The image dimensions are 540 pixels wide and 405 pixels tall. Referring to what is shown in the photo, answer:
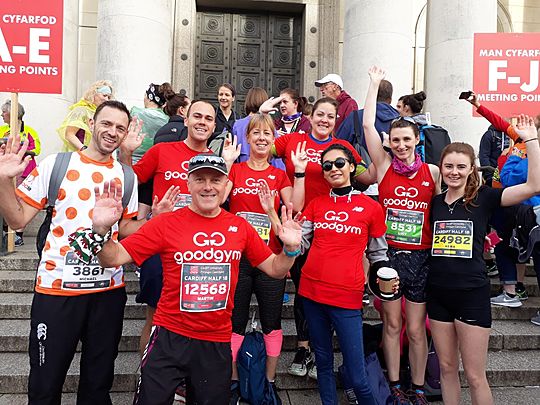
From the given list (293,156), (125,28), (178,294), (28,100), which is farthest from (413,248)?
(28,100)

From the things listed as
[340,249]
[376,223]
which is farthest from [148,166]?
[376,223]

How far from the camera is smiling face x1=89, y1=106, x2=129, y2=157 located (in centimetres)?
275

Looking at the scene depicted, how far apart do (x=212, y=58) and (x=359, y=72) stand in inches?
139

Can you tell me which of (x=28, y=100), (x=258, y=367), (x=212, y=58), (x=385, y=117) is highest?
(x=212, y=58)

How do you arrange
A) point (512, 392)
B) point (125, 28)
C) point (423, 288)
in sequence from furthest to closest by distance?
point (125, 28)
point (512, 392)
point (423, 288)

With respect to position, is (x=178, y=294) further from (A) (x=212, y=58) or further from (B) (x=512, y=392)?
(A) (x=212, y=58)

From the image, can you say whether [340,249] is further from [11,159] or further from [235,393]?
[11,159]

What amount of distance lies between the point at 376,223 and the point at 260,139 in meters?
1.08

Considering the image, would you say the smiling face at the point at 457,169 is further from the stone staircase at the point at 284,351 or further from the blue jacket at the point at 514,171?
the stone staircase at the point at 284,351

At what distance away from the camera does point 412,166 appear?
3.39 metres

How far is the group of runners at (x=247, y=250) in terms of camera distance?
2500mm

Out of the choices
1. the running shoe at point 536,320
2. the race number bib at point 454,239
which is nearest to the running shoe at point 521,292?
the running shoe at point 536,320

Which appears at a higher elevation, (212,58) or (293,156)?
(212,58)

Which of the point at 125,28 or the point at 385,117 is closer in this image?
the point at 385,117
